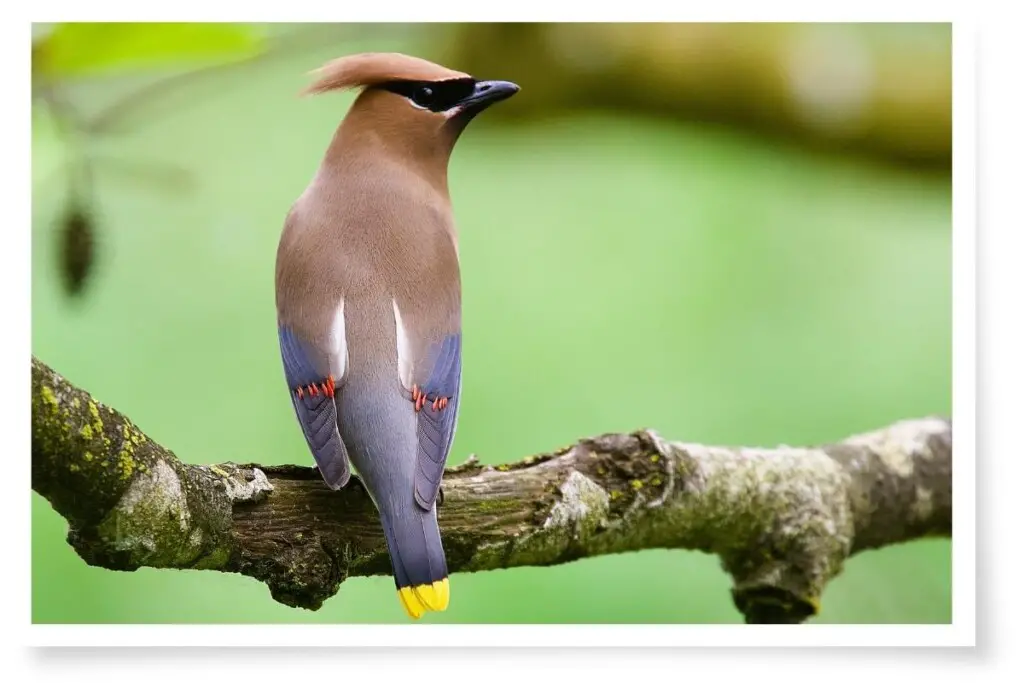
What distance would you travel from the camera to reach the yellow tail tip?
2.15 metres

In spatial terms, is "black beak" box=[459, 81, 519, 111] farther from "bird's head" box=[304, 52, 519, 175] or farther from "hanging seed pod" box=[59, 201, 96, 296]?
"hanging seed pod" box=[59, 201, 96, 296]

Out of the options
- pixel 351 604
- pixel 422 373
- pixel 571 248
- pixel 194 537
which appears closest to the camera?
pixel 194 537

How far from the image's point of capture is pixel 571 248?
2.98 metres

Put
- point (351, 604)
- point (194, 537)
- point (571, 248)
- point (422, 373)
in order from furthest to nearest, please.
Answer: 1. point (571, 248)
2. point (351, 604)
3. point (422, 373)
4. point (194, 537)

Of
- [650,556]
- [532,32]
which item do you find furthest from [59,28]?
[650,556]

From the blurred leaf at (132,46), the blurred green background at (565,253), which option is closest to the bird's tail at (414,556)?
the blurred green background at (565,253)

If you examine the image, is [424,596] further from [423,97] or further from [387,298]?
[423,97]

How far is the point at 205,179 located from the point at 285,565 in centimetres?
98

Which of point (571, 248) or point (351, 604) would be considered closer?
point (351, 604)
